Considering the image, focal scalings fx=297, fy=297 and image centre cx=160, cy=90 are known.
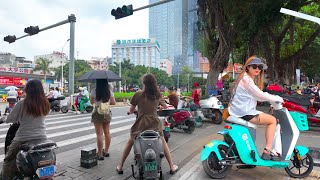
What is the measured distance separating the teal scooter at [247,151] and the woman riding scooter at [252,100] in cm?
11

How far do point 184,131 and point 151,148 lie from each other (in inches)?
199

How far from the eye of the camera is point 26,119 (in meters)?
3.65

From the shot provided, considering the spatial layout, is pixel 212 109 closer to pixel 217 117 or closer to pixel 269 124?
pixel 217 117

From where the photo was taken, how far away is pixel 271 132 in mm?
4527

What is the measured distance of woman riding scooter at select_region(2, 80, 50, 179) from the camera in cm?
362

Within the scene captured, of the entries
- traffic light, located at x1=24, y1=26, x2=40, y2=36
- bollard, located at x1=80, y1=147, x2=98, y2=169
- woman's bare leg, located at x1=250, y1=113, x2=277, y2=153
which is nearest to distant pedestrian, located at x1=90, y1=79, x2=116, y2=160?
bollard, located at x1=80, y1=147, x2=98, y2=169

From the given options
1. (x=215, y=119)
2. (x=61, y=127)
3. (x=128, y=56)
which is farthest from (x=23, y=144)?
(x=128, y=56)

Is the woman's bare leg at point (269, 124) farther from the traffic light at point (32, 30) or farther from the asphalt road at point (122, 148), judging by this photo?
the traffic light at point (32, 30)

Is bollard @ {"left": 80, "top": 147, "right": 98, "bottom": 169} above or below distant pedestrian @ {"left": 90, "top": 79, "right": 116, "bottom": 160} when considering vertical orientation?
below

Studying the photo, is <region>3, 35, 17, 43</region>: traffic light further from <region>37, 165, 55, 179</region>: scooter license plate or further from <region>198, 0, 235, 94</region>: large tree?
<region>37, 165, 55, 179</region>: scooter license plate

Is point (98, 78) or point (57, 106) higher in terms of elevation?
point (98, 78)

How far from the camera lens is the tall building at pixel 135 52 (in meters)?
100

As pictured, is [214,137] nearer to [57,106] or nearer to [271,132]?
[271,132]

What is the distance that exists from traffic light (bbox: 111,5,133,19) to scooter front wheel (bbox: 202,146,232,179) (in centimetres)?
844
